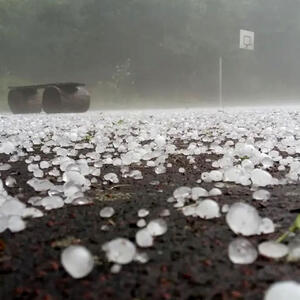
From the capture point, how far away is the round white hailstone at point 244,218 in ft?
3.57

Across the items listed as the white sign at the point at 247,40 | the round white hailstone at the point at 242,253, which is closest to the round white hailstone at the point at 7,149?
the round white hailstone at the point at 242,253

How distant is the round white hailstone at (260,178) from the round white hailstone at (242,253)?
0.83 metres

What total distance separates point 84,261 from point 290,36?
39770 millimetres

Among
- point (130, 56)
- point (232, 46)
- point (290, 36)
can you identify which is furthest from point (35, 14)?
point (290, 36)

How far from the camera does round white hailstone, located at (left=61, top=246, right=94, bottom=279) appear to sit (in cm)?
Result: 93

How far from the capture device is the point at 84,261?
0.94 m

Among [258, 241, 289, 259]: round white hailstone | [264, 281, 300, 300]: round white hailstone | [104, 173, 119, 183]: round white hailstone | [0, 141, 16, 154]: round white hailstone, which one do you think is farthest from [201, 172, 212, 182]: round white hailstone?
[0, 141, 16, 154]: round white hailstone

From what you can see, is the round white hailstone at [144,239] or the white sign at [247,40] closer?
the round white hailstone at [144,239]

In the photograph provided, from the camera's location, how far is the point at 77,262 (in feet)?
3.05

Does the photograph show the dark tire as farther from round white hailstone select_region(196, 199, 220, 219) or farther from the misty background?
round white hailstone select_region(196, 199, 220, 219)

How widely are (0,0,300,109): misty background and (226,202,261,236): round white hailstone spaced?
2718 cm

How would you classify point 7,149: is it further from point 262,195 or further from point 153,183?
point 262,195

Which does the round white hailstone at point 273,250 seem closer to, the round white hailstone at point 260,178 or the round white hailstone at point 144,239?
the round white hailstone at point 144,239

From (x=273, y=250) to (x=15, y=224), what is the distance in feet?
2.57
